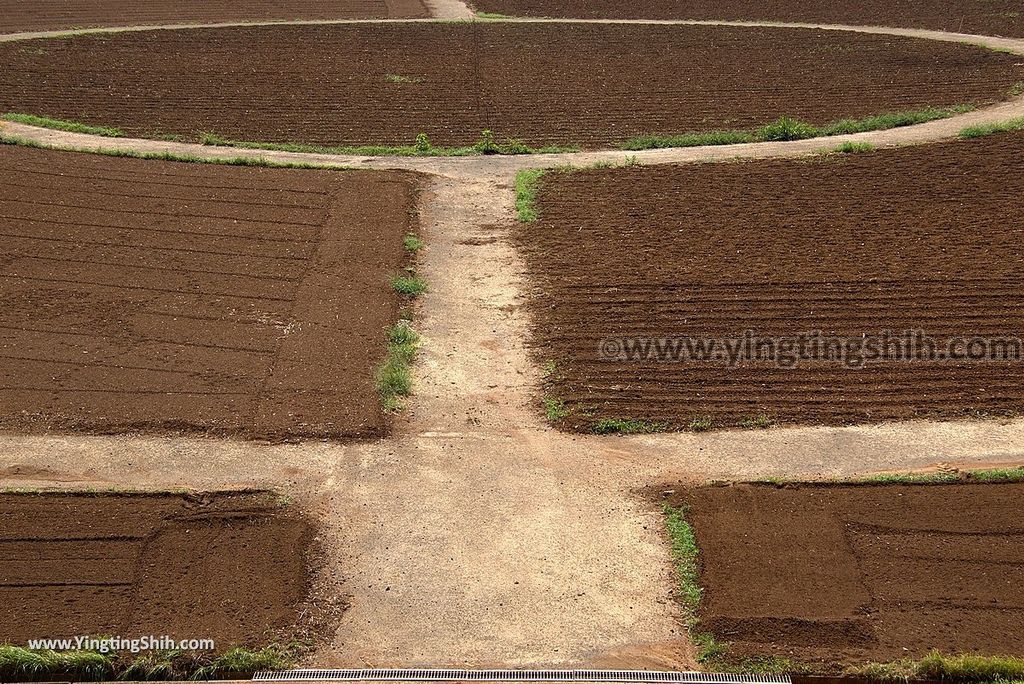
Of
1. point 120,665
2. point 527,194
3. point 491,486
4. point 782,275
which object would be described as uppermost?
point 527,194

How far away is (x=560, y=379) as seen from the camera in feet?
50.2

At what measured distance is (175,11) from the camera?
149 feet

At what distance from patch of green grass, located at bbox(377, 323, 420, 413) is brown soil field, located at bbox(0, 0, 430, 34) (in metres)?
31.3

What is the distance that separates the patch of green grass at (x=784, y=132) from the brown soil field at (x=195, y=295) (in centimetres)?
675

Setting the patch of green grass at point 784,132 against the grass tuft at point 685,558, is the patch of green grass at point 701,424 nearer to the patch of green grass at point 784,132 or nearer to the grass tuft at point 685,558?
the grass tuft at point 685,558

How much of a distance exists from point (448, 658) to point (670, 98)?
2310 centimetres

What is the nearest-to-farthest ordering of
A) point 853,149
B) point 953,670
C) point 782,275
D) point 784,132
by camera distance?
point 953,670 < point 782,275 < point 853,149 < point 784,132

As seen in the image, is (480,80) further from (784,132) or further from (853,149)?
(853,149)

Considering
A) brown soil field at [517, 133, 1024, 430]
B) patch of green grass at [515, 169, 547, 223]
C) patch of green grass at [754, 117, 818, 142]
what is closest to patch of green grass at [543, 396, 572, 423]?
brown soil field at [517, 133, 1024, 430]

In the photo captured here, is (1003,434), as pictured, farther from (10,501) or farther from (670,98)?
(670,98)

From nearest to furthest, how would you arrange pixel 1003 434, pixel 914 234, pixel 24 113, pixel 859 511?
pixel 859 511 → pixel 1003 434 → pixel 914 234 → pixel 24 113

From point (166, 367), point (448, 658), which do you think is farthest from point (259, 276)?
point (448, 658)

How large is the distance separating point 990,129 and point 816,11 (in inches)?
800

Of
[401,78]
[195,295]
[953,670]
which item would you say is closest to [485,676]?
[953,670]
